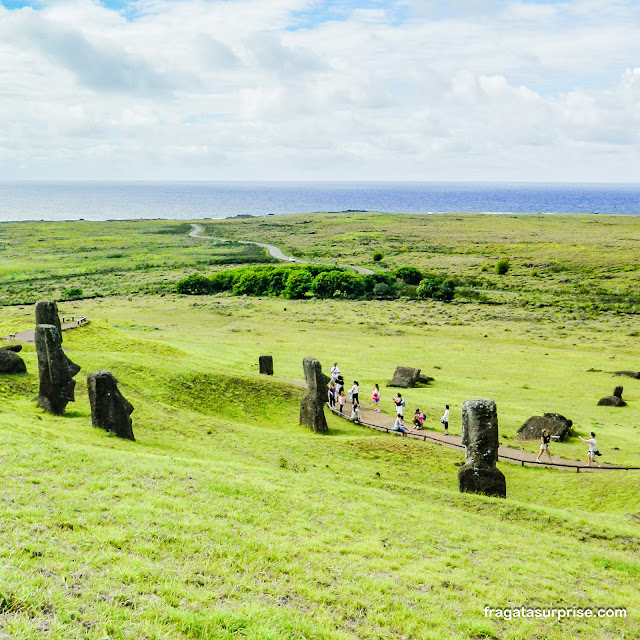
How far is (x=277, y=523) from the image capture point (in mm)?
16703

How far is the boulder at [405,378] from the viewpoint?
48188 mm

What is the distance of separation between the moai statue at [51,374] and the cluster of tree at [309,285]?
73.6 meters

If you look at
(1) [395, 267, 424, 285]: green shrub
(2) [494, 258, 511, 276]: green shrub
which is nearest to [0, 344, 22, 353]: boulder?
(1) [395, 267, 424, 285]: green shrub

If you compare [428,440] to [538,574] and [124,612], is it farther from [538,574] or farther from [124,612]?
[124,612]

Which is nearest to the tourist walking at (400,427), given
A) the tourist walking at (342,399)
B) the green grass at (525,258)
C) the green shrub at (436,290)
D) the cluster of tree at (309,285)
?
the tourist walking at (342,399)

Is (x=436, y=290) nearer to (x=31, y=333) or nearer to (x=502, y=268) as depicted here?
(x=502, y=268)

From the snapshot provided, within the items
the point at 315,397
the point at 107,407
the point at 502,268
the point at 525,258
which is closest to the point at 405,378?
the point at 315,397

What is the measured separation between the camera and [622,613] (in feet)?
46.5

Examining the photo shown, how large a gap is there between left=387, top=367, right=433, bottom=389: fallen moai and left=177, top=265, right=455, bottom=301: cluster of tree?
173 ft

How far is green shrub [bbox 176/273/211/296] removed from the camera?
348ft

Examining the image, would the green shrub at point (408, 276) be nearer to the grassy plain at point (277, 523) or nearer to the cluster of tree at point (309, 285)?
the cluster of tree at point (309, 285)

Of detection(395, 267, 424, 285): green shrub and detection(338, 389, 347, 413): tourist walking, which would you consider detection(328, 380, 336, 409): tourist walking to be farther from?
detection(395, 267, 424, 285): green shrub

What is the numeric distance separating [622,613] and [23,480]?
611 inches

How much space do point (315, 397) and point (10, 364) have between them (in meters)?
17.7
